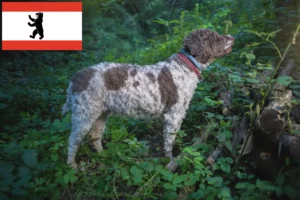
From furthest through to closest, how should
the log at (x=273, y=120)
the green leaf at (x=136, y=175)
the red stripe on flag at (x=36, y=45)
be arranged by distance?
the red stripe on flag at (x=36, y=45) → the green leaf at (x=136, y=175) → the log at (x=273, y=120)

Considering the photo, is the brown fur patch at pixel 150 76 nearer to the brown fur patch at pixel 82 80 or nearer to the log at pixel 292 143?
the brown fur patch at pixel 82 80

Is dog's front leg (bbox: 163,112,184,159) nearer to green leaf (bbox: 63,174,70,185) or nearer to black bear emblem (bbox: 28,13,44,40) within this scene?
green leaf (bbox: 63,174,70,185)

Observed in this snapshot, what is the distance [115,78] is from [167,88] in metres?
0.66

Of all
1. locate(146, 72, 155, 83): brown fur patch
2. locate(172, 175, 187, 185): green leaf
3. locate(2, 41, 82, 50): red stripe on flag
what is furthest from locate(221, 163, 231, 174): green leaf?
locate(2, 41, 82, 50): red stripe on flag

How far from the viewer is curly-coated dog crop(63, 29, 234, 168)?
3.39 metres


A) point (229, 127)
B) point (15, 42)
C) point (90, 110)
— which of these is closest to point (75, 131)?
point (90, 110)

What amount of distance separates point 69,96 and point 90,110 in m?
0.36

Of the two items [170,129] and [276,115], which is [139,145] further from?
[276,115]

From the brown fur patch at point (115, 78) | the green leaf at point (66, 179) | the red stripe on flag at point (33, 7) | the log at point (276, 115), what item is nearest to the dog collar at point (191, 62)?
the brown fur patch at point (115, 78)

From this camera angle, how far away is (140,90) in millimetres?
3525

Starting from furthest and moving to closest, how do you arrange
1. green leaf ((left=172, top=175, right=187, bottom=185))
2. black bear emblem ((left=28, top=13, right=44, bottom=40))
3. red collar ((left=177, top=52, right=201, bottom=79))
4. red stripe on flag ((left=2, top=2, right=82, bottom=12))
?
red stripe on flag ((left=2, top=2, right=82, bottom=12)) → black bear emblem ((left=28, top=13, right=44, bottom=40)) → red collar ((left=177, top=52, right=201, bottom=79)) → green leaf ((left=172, top=175, right=187, bottom=185))

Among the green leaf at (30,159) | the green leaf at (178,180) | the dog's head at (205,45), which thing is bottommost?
the green leaf at (178,180)

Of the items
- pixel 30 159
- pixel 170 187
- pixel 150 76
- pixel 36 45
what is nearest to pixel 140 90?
pixel 150 76

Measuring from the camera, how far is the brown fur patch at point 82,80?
11.0 ft
